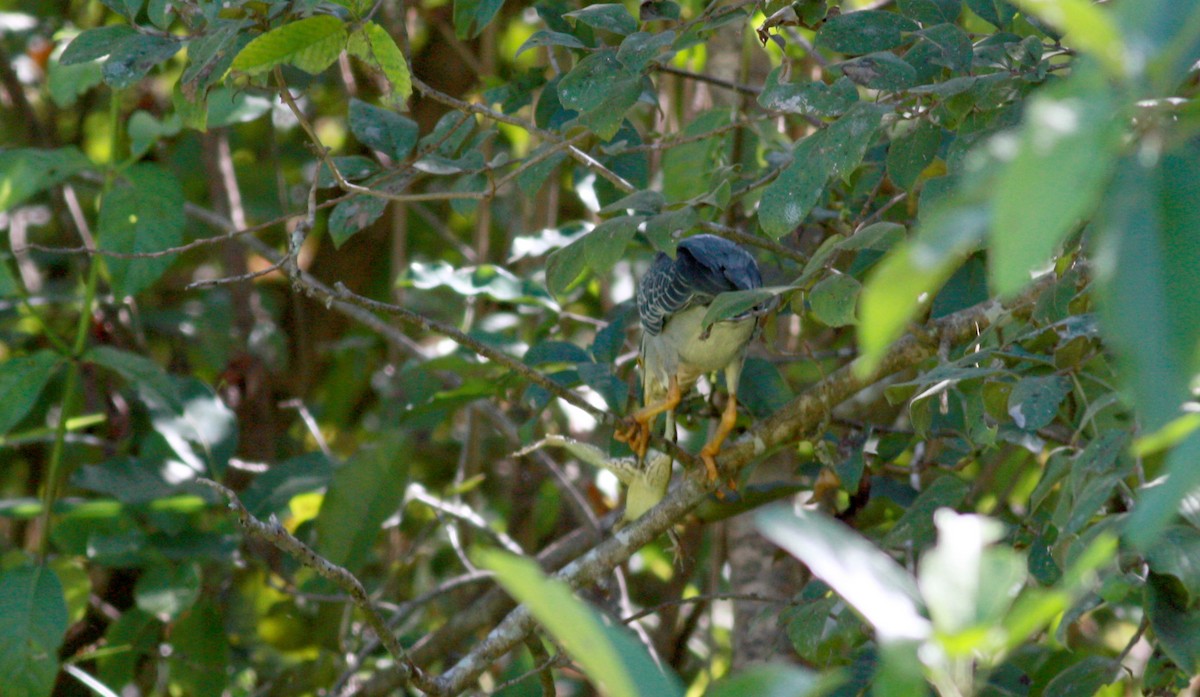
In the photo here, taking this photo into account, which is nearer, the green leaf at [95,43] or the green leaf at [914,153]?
the green leaf at [914,153]

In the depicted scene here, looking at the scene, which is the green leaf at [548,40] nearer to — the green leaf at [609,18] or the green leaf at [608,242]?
the green leaf at [609,18]

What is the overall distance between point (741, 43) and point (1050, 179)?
2417mm

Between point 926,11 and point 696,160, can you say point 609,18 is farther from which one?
point 696,160

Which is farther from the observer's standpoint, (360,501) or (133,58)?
(360,501)

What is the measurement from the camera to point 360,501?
2.71m

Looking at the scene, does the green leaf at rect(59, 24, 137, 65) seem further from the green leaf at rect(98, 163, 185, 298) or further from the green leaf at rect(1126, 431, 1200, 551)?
the green leaf at rect(1126, 431, 1200, 551)

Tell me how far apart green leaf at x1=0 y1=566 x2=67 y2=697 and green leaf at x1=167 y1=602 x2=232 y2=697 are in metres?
0.53

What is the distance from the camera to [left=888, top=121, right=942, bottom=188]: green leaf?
164 centimetres

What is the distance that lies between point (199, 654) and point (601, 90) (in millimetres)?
1791

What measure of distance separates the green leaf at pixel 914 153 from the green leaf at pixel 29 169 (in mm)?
1827

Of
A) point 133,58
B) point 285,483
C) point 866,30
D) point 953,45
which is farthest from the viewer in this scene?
point 285,483

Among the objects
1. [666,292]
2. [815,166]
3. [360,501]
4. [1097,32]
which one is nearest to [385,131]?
[666,292]

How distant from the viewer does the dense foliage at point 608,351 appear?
604 mm

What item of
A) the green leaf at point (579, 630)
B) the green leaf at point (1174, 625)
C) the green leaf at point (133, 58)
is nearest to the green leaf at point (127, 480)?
the green leaf at point (133, 58)
